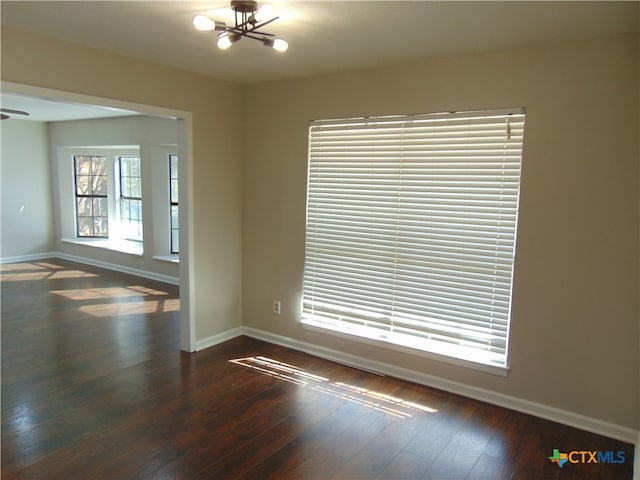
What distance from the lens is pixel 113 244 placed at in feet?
26.1

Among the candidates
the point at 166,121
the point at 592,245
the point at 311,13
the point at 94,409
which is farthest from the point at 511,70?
the point at 166,121

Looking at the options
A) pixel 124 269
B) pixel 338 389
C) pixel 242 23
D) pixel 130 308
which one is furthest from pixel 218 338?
pixel 124 269

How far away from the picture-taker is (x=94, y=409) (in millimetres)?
3105

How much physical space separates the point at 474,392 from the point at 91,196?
7528 millimetres

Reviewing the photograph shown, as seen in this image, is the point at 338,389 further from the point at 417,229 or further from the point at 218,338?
the point at 218,338

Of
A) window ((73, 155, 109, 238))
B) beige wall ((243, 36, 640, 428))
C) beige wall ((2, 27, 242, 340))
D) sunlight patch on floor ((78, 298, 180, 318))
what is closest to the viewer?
beige wall ((243, 36, 640, 428))

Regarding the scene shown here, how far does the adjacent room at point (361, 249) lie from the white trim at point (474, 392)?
16 mm

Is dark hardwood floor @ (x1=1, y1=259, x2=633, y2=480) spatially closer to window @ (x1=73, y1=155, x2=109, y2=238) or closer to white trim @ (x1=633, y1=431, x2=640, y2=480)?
white trim @ (x1=633, y1=431, x2=640, y2=480)

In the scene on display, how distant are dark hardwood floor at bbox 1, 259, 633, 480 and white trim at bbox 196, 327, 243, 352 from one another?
8 cm

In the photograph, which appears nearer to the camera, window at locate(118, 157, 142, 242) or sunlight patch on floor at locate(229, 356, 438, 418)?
sunlight patch on floor at locate(229, 356, 438, 418)

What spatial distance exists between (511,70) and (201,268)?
299 centimetres

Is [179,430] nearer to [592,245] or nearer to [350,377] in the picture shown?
[350,377]

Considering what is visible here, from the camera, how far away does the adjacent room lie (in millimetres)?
2611

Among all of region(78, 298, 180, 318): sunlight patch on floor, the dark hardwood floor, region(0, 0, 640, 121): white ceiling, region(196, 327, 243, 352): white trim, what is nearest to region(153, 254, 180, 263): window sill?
region(78, 298, 180, 318): sunlight patch on floor
